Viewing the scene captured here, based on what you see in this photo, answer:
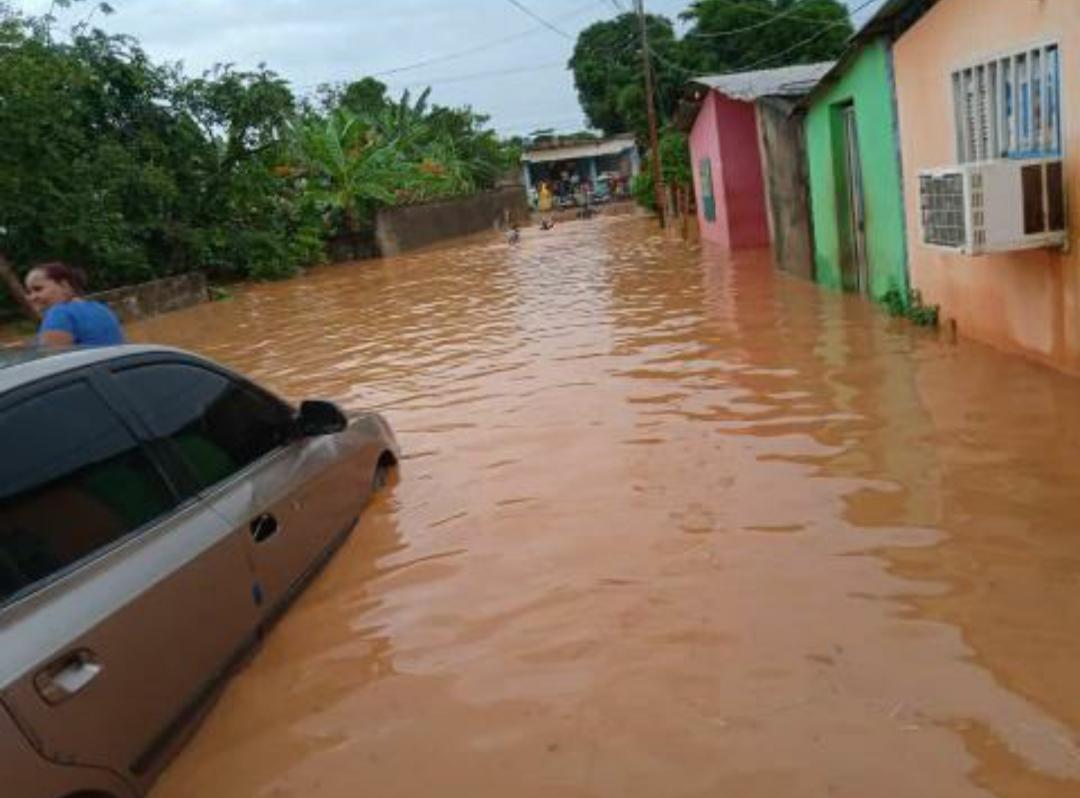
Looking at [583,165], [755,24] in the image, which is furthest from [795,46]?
[583,165]

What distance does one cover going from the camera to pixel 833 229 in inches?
478

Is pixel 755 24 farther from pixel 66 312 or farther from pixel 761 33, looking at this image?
pixel 66 312

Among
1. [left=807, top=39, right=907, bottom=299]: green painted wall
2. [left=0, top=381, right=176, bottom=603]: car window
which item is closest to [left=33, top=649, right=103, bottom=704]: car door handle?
[left=0, top=381, right=176, bottom=603]: car window

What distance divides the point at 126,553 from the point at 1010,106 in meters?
6.56

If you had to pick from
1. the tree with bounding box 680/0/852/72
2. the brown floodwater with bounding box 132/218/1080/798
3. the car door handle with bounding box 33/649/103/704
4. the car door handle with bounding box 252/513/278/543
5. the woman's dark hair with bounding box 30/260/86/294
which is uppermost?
the tree with bounding box 680/0/852/72

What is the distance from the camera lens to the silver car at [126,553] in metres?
2.50

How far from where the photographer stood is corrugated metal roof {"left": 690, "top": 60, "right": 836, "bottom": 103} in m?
14.4

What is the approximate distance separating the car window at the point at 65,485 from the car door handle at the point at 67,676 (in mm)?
236

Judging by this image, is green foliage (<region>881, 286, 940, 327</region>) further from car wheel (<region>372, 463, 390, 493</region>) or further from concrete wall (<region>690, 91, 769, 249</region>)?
concrete wall (<region>690, 91, 769, 249</region>)

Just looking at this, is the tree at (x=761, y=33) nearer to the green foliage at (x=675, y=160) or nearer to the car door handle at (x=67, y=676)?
the green foliage at (x=675, y=160)

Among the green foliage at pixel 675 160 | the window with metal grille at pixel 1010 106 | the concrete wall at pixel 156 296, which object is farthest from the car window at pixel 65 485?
the green foliage at pixel 675 160

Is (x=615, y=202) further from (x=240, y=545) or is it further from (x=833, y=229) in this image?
(x=240, y=545)

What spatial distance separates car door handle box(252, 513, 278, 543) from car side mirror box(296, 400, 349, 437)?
63 cm

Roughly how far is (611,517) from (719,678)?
1789 mm
